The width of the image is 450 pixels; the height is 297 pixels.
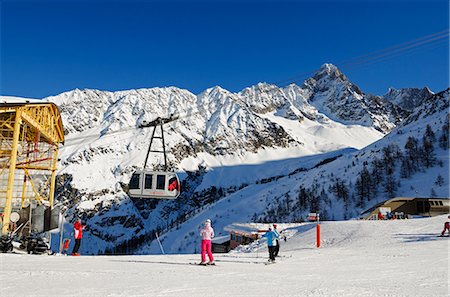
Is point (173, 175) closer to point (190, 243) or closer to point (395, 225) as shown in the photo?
point (395, 225)

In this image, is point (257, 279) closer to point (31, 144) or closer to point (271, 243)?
point (271, 243)

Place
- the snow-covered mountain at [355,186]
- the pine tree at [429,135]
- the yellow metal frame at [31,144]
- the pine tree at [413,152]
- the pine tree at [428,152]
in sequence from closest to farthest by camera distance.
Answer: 1. the yellow metal frame at [31,144]
2. the snow-covered mountain at [355,186]
3. the pine tree at [428,152]
4. the pine tree at [413,152]
5. the pine tree at [429,135]

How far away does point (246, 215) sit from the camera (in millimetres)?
128000

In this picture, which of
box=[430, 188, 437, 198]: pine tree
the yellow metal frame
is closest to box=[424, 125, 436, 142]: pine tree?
box=[430, 188, 437, 198]: pine tree

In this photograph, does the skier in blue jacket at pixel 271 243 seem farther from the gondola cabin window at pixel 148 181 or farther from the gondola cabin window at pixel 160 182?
the gondola cabin window at pixel 148 181

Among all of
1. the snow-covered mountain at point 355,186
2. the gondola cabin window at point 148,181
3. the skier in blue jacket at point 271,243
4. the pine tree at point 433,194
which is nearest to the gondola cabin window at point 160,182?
the gondola cabin window at point 148,181

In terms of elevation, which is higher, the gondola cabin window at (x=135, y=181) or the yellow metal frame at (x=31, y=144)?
the yellow metal frame at (x=31, y=144)

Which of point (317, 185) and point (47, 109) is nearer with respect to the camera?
point (47, 109)

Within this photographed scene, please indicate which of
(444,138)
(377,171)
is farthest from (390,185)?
(444,138)

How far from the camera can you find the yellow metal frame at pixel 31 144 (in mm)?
26938

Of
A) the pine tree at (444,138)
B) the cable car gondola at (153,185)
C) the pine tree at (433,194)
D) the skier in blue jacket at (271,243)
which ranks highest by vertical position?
the pine tree at (444,138)

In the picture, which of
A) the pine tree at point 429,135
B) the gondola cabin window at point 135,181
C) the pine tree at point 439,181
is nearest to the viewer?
the gondola cabin window at point 135,181

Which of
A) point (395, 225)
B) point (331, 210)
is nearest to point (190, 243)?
point (331, 210)

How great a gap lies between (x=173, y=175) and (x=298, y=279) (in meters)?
13.5
